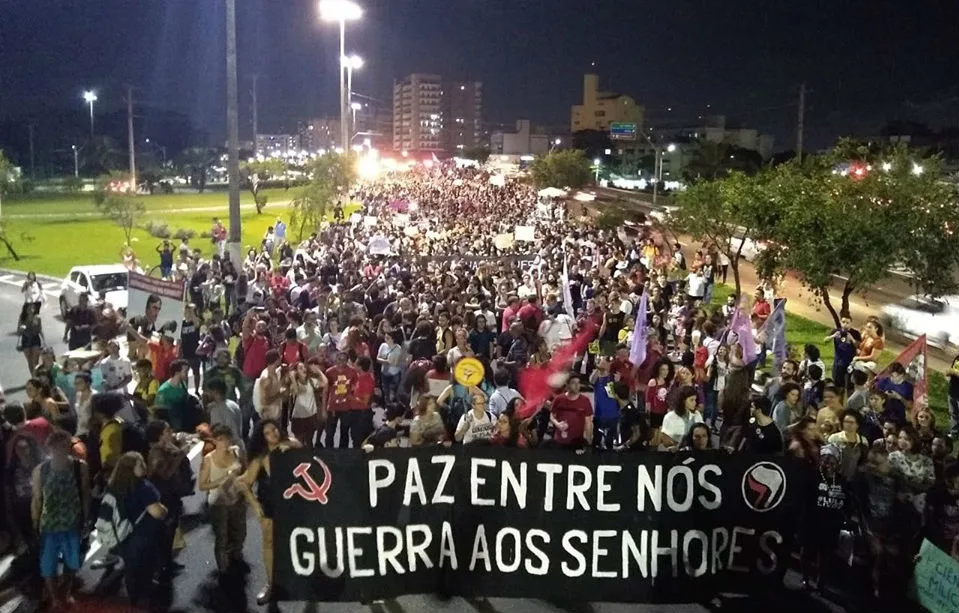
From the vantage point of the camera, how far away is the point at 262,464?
279 inches

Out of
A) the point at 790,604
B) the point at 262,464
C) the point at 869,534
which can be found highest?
the point at 262,464

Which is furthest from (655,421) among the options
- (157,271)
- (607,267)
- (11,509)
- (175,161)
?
(175,161)

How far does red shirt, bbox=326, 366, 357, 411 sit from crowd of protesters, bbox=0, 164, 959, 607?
0.02 meters

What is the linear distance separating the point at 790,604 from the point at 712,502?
1.16 metres

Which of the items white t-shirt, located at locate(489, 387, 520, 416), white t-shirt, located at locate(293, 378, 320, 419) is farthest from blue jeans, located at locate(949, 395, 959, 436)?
white t-shirt, located at locate(293, 378, 320, 419)

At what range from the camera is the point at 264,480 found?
23.4ft

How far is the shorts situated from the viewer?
6.70 meters

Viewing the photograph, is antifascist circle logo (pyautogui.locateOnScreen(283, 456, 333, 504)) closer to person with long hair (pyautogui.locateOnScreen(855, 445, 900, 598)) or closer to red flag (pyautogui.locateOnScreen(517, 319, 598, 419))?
red flag (pyautogui.locateOnScreen(517, 319, 598, 419))

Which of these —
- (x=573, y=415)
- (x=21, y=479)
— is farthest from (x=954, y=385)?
(x=21, y=479)

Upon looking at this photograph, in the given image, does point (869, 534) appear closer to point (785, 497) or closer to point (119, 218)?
point (785, 497)

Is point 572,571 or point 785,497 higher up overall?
point 785,497

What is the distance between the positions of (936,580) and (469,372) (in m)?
4.37

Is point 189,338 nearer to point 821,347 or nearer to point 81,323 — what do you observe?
point 81,323

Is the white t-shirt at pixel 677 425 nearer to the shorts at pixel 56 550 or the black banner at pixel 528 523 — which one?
the black banner at pixel 528 523
